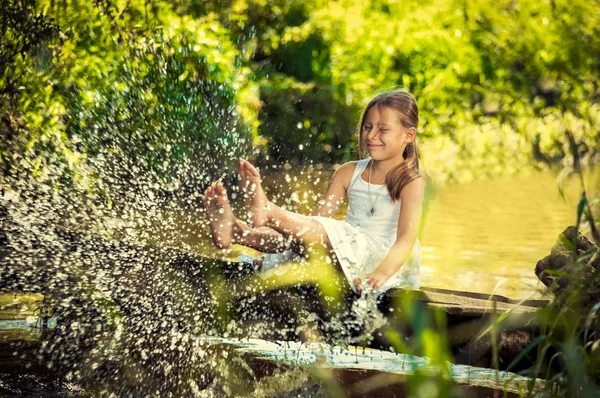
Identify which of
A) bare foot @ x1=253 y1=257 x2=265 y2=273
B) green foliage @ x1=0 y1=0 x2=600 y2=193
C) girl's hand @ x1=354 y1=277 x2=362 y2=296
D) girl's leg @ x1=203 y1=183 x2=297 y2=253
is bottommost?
girl's hand @ x1=354 y1=277 x2=362 y2=296

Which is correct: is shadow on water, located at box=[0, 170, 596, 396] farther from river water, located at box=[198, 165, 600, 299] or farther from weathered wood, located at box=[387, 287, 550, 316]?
river water, located at box=[198, 165, 600, 299]

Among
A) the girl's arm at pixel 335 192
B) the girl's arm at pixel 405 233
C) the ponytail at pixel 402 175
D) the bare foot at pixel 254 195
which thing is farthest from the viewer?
the girl's arm at pixel 335 192

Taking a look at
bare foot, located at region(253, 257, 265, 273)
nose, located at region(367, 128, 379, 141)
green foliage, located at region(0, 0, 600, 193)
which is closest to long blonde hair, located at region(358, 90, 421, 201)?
nose, located at region(367, 128, 379, 141)

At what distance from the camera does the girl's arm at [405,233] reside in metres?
5.37

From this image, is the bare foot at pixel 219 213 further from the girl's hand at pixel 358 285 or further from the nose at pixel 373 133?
the nose at pixel 373 133

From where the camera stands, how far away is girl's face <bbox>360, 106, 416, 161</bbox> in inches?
229

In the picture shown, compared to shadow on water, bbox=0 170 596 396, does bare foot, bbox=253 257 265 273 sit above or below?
above

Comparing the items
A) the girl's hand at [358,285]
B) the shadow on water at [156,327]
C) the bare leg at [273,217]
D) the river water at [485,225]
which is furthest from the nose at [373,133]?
the shadow on water at [156,327]

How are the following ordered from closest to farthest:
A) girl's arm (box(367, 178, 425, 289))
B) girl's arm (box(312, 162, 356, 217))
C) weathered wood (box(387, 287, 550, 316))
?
weathered wood (box(387, 287, 550, 316)), girl's arm (box(367, 178, 425, 289)), girl's arm (box(312, 162, 356, 217))

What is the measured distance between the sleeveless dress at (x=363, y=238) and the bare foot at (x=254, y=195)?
42 cm

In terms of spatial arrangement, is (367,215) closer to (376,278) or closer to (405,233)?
(405,233)

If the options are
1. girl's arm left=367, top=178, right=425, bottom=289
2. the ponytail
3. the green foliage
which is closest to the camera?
girl's arm left=367, top=178, right=425, bottom=289

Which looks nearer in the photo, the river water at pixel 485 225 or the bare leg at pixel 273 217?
the bare leg at pixel 273 217

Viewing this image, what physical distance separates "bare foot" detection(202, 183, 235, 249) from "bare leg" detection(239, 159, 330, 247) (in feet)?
0.41
